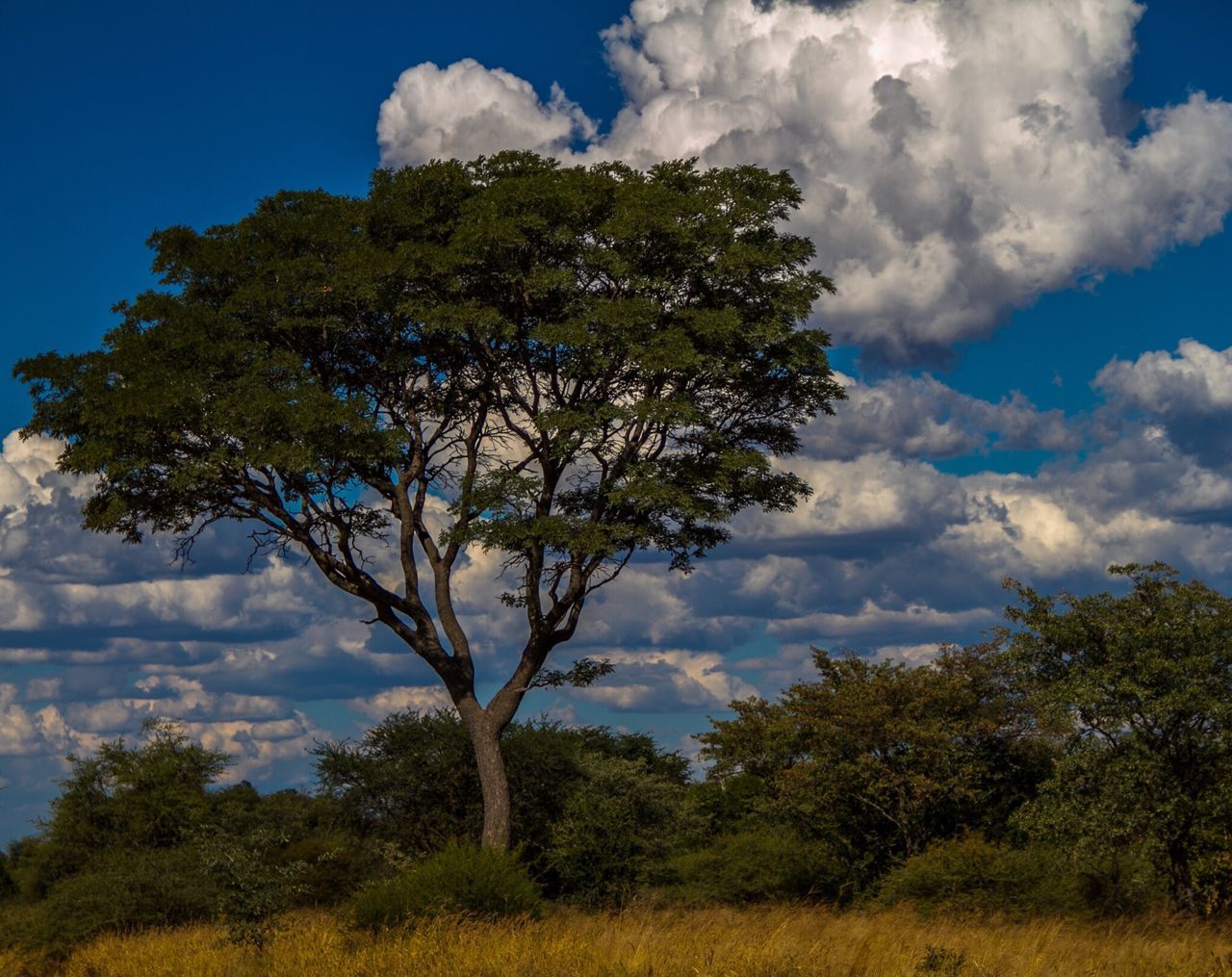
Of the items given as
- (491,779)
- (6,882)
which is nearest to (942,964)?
(491,779)

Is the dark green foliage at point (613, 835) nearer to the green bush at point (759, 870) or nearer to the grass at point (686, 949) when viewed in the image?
the green bush at point (759, 870)

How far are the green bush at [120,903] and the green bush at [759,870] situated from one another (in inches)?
452

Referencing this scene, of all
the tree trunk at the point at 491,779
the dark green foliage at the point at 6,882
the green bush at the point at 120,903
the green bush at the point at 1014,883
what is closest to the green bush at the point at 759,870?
the green bush at the point at 1014,883

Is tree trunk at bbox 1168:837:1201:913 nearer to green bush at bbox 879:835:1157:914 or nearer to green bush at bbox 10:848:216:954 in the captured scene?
green bush at bbox 879:835:1157:914

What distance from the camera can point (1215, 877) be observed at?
26.1 metres

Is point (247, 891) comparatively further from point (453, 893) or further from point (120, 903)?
point (120, 903)

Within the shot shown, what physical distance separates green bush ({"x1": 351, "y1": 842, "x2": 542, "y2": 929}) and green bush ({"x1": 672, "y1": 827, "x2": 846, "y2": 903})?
10292 mm

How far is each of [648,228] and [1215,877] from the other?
57.7 ft

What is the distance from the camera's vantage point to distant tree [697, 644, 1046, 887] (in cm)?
3319

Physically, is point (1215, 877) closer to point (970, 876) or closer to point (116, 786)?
point (970, 876)

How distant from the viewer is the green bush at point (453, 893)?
2228 centimetres

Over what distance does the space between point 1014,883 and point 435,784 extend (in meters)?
15.5

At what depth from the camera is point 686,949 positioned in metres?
17.9

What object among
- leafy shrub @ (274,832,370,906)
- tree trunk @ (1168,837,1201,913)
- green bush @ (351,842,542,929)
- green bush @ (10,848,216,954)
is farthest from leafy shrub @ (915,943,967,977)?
leafy shrub @ (274,832,370,906)
